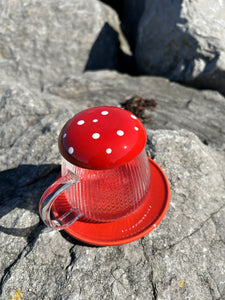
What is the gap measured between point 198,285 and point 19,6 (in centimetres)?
436

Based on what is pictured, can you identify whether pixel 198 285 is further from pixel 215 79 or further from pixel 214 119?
pixel 215 79

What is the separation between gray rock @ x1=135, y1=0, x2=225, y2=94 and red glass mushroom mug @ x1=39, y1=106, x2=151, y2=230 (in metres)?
2.05

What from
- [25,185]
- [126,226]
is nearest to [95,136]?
[126,226]

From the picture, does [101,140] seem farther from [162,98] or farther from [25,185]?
→ [162,98]

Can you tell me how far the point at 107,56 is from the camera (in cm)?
425

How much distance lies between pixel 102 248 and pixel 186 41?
2703 mm

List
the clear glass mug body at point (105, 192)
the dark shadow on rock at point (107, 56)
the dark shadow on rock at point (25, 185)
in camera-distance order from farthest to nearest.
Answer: the dark shadow on rock at point (107, 56)
the dark shadow on rock at point (25, 185)
the clear glass mug body at point (105, 192)

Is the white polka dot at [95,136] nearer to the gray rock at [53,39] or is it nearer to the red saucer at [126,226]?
the red saucer at [126,226]

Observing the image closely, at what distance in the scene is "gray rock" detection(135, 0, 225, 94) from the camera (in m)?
3.07

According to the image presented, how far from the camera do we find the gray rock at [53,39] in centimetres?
400

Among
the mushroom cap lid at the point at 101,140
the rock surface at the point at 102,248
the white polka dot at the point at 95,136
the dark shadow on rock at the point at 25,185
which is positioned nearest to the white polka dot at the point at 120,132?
the mushroom cap lid at the point at 101,140

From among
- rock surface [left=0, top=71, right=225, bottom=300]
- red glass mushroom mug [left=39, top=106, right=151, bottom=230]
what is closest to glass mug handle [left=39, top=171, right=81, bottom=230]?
red glass mushroom mug [left=39, top=106, right=151, bottom=230]

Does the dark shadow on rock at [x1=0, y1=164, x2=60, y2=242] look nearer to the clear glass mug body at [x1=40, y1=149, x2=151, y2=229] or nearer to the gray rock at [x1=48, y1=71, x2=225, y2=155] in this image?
the clear glass mug body at [x1=40, y1=149, x2=151, y2=229]

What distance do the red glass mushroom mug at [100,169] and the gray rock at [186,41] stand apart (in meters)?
2.05
